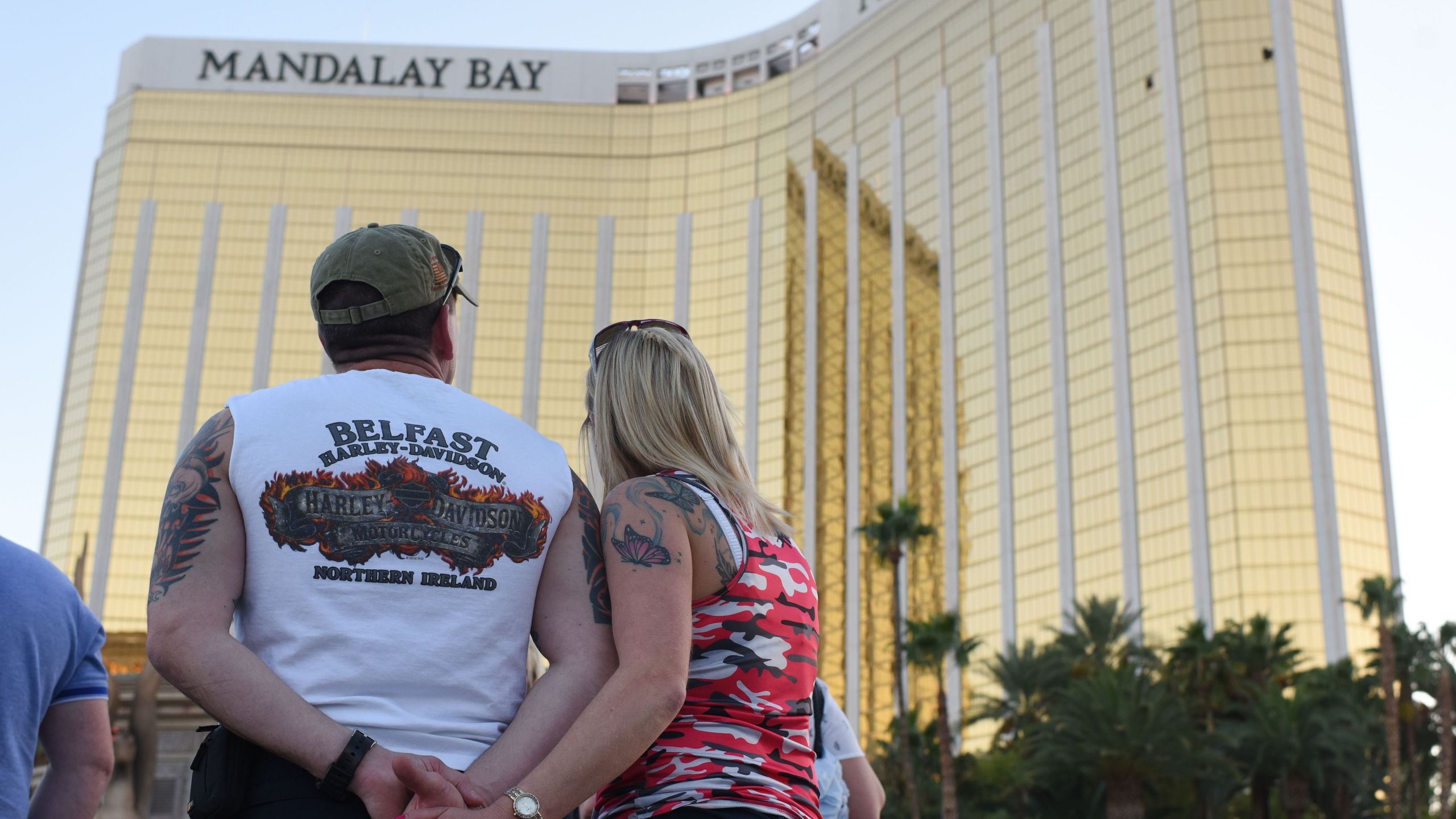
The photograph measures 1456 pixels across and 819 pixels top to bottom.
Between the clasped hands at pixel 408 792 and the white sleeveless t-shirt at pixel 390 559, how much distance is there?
112mm

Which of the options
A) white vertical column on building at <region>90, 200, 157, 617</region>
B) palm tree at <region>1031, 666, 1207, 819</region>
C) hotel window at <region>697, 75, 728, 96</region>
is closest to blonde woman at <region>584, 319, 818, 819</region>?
palm tree at <region>1031, 666, 1207, 819</region>

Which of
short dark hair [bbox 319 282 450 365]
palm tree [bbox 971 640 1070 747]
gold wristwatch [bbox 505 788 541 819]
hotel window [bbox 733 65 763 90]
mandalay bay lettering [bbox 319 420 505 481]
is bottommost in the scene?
gold wristwatch [bbox 505 788 541 819]

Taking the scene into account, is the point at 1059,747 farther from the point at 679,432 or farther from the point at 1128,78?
the point at 1128,78

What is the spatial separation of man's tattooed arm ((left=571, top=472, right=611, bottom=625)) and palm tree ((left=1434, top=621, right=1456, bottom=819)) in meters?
43.2

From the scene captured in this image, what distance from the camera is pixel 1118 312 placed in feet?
259

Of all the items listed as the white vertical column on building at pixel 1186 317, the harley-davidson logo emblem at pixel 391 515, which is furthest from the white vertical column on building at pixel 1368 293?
the harley-davidson logo emblem at pixel 391 515

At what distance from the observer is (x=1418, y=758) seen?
4519 cm

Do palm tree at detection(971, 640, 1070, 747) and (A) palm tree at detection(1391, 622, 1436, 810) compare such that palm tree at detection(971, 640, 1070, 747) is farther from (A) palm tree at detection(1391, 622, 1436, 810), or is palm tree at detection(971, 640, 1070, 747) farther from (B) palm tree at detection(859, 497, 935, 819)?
(A) palm tree at detection(1391, 622, 1436, 810)

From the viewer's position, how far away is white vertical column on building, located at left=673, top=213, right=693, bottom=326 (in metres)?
103

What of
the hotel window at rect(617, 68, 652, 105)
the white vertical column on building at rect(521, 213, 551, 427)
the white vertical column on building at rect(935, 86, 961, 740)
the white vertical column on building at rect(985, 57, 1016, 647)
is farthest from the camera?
the hotel window at rect(617, 68, 652, 105)

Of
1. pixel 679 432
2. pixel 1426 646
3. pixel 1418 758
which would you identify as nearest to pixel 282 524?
pixel 679 432

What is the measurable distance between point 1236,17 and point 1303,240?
13691 millimetres

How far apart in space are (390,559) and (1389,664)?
41.4 meters

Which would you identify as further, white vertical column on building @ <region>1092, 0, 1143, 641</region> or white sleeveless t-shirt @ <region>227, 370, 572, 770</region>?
white vertical column on building @ <region>1092, 0, 1143, 641</region>
